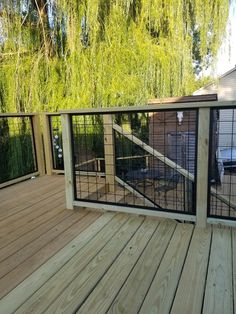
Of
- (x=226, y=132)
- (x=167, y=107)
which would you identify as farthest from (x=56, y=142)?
(x=226, y=132)

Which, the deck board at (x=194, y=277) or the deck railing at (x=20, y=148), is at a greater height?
the deck railing at (x=20, y=148)

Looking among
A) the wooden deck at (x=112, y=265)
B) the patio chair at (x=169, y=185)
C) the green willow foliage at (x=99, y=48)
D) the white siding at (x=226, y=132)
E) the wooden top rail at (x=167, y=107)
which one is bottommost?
the wooden deck at (x=112, y=265)

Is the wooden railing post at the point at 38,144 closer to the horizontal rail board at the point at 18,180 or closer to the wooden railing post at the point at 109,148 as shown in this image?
the horizontal rail board at the point at 18,180

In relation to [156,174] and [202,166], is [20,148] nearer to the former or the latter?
[156,174]

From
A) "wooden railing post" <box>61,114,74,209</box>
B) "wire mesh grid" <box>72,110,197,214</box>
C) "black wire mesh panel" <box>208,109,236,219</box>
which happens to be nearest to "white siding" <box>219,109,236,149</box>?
"black wire mesh panel" <box>208,109,236,219</box>

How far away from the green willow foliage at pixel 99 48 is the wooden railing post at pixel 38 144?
615 mm

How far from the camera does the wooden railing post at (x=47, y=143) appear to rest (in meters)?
3.70

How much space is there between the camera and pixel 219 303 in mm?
1203

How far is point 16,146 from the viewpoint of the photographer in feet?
13.3

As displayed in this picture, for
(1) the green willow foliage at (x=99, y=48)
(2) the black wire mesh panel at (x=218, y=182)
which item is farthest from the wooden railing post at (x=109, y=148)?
(1) the green willow foliage at (x=99, y=48)

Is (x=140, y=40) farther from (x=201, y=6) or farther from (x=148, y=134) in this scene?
(x=148, y=134)

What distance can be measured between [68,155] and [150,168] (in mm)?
1375

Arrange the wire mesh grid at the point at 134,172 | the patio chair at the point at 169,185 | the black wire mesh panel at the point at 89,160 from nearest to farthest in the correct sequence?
the wire mesh grid at the point at 134,172
the black wire mesh panel at the point at 89,160
the patio chair at the point at 169,185

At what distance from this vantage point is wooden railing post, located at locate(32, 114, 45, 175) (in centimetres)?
367
